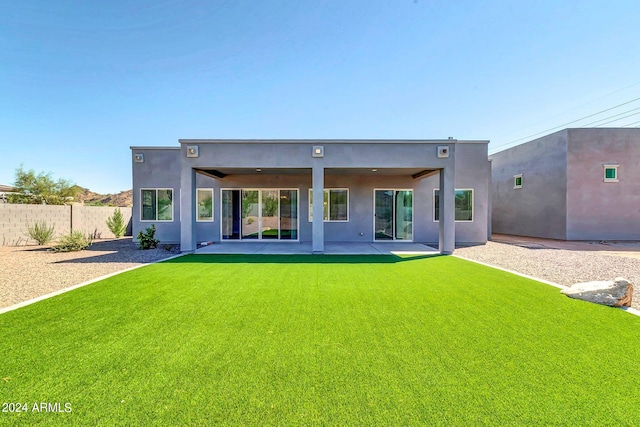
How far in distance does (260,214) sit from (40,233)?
31.2 ft

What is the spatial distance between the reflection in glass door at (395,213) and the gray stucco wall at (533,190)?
8.37 metres

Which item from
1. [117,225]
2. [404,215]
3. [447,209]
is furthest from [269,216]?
[117,225]

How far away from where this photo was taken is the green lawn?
199 centimetres

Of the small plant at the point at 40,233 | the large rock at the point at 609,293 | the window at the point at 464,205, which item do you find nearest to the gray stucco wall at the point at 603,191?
the window at the point at 464,205

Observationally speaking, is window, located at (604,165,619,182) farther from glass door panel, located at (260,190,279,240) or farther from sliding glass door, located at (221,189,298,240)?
glass door panel, located at (260,190,279,240)

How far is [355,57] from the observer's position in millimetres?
11102

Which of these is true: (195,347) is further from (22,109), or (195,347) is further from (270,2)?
(22,109)

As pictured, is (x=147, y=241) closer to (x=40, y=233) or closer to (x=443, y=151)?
(x=40, y=233)

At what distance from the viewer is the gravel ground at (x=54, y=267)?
505cm

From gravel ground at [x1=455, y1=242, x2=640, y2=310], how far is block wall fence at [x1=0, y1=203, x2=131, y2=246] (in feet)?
59.0

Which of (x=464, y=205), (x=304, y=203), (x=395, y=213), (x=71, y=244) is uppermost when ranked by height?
(x=304, y=203)

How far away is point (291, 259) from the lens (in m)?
8.08

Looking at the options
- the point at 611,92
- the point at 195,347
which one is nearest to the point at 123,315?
the point at 195,347

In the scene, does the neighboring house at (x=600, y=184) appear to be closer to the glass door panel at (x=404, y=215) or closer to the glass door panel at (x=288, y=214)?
the glass door panel at (x=404, y=215)
